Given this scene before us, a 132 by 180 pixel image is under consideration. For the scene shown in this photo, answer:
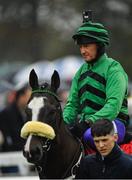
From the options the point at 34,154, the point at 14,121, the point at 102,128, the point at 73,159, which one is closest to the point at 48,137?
the point at 34,154

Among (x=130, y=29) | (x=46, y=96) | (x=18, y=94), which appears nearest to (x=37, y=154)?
(x=46, y=96)

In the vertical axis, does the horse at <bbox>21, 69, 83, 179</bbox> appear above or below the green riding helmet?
below

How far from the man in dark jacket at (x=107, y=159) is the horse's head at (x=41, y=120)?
53 cm

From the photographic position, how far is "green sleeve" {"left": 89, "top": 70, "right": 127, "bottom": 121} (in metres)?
7.42

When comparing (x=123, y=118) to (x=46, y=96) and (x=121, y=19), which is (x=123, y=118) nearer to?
(x=46, y=96)

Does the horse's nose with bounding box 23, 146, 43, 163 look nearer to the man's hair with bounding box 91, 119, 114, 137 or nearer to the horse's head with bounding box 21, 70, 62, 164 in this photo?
the horse's head with bounding box 21, 70, 62, 164

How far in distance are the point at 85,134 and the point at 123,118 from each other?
47 cm

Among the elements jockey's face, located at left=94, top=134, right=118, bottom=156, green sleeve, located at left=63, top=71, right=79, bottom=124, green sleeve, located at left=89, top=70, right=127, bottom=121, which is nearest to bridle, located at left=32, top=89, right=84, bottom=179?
green sleeve, located at left=89, top=70, right=127, bottom=121

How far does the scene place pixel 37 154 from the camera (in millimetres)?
6922

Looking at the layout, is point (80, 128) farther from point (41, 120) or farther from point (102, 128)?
point (102, 128)

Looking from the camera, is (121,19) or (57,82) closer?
(57,82)

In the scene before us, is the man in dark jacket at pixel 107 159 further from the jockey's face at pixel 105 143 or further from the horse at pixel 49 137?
the horse at pixel 49 137

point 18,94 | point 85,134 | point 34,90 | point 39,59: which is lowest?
point 39,59

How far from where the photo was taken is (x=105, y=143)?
6531 millimetres
